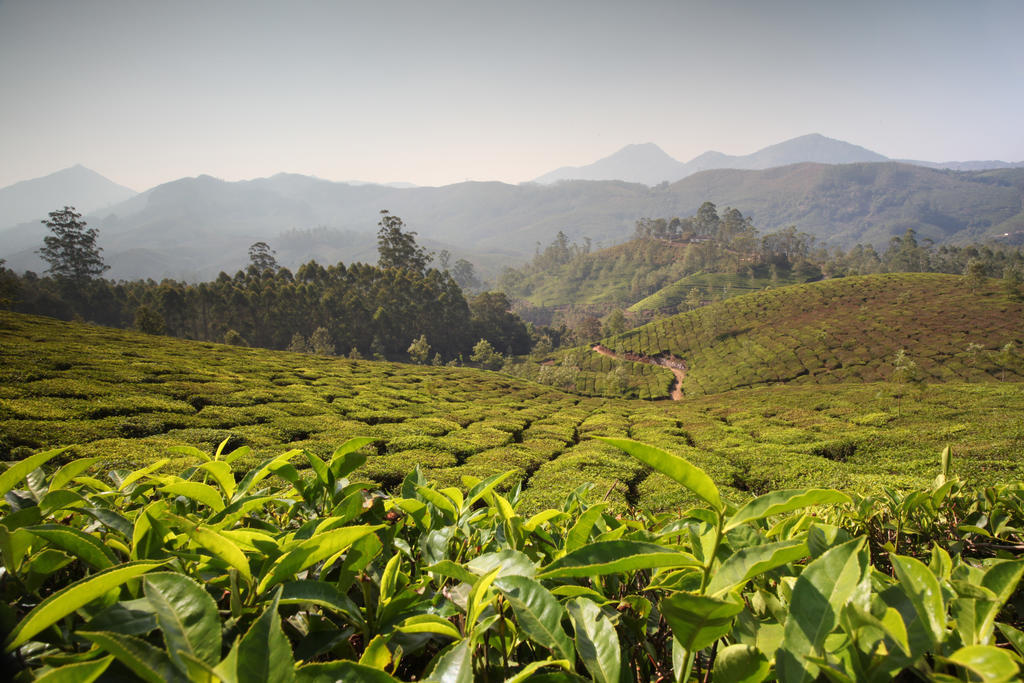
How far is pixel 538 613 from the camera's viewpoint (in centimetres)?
63

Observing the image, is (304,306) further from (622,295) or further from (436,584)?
(622,295)

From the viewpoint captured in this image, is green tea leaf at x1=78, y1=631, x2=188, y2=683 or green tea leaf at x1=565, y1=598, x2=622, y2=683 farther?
green tea leaf at x1=565, y1=598, x2=622, y2=683

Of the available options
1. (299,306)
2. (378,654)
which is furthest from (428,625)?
(299,306)

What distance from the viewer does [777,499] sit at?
65 cm

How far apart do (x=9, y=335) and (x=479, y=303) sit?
150 ft

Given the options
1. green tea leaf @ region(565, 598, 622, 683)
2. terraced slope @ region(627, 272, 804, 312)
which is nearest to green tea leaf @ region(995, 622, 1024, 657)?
green tea leaf @ region(565, 598, 622, 683)

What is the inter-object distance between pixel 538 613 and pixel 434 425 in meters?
11.6

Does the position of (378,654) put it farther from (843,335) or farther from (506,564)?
(843,335)

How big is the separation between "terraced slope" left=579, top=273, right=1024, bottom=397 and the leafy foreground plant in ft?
110

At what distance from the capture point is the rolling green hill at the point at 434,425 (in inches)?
313

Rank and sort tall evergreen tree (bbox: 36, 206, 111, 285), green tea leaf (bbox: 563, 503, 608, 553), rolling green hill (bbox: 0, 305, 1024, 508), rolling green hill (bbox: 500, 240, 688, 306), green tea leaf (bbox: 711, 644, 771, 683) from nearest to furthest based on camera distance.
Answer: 1. green tea leaf (bbox: 711, 644, 771, 683)
2. green tea leaf (bbox: 563, 503, 608, 553)
3. rolling green hill (bbox: 0, 305, 1024, 508)
4. tall evergreen tree (bbox: 36, 206, 111, 285)
5. rolling green hill (bbox: 500, 240, 688, 306)

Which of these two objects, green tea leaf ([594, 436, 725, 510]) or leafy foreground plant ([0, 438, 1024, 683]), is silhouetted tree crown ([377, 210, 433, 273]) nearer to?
leafy foreground plant ([0, 438, 1024, 683])

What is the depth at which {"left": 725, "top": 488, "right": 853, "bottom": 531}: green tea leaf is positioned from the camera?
578 millimetres

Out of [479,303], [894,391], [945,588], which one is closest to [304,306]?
[479,303]
